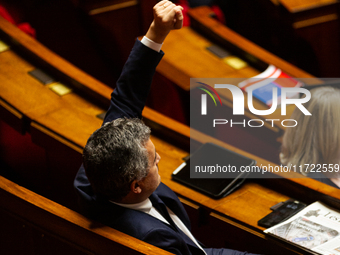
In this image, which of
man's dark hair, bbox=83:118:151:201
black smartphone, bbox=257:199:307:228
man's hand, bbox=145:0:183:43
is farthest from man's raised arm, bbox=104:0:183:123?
black smartphone, bbox=257:199:307:228

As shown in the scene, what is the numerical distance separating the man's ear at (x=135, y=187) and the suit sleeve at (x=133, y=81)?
0.40ft

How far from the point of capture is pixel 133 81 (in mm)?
615

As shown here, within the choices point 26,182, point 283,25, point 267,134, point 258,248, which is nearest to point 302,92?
point 267,134

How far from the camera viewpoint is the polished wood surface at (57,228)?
0.50 meters

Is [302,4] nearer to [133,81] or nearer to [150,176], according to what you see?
[133,81]

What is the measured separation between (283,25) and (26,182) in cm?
104

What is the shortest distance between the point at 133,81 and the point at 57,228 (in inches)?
8.7

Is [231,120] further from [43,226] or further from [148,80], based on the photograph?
[43,226]

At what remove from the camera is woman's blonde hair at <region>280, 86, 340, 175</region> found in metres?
0.70

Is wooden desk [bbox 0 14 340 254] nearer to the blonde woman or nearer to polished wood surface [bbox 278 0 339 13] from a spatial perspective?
the blonde woman

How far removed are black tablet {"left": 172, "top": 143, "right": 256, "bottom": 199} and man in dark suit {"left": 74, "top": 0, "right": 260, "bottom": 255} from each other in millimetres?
91

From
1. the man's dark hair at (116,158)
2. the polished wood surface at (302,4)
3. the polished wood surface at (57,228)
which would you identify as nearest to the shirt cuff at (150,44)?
the man's dark hair at (116,158)

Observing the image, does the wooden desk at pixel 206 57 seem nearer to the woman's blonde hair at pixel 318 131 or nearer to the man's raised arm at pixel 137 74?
the woman's blonde hair at pixel 318 131

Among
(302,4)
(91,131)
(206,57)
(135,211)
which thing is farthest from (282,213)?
(302,4)
